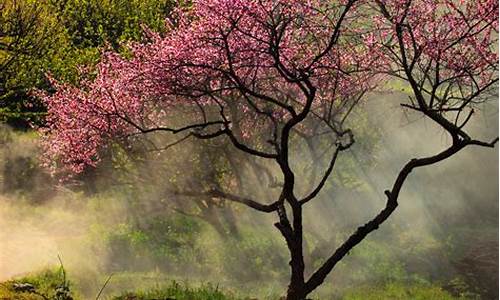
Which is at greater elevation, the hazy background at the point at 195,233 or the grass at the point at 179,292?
the hazy background at the point at 195,233

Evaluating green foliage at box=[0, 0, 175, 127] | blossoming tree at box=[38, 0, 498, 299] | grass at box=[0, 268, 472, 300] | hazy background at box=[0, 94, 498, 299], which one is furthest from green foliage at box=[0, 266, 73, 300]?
green foliage at box=[0, 0, 175, 127]

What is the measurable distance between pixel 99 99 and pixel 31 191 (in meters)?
8.90

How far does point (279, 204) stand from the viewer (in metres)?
11.3

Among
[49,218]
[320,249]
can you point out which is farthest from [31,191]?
[320,249]

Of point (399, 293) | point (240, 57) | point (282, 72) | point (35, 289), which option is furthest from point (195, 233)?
point (282, 72)

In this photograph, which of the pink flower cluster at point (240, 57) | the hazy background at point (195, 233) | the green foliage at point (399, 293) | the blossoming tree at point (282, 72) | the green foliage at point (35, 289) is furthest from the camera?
the hazy background at point (195, 233)

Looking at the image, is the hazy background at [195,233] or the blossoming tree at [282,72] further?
the hazy background at [195,233]

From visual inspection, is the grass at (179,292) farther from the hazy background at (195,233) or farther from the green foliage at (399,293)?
the hazy background at (195,233)

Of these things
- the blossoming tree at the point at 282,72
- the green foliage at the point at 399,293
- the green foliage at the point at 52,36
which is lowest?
the green foliage at the point at 399,293

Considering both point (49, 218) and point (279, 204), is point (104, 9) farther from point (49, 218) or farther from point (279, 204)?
point (279, 204)

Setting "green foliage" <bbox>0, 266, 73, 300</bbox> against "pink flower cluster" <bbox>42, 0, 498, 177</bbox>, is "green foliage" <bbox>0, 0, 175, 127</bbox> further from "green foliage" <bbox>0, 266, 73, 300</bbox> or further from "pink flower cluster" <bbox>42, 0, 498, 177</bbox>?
"green foliage" <bbox>0, 266, 73, 300</bbox>

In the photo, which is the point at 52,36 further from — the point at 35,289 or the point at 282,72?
the point at 282,72

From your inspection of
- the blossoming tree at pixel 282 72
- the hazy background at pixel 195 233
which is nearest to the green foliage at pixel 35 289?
the hazy background at pixel 195 233

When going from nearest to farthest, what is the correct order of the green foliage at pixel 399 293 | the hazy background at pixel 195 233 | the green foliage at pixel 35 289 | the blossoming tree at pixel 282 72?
the green foliage at pixel 35 289, the blossoming tree at pixel 282 72, the green foliage at pixel 399 293, the hazy background at pixel 195 233
